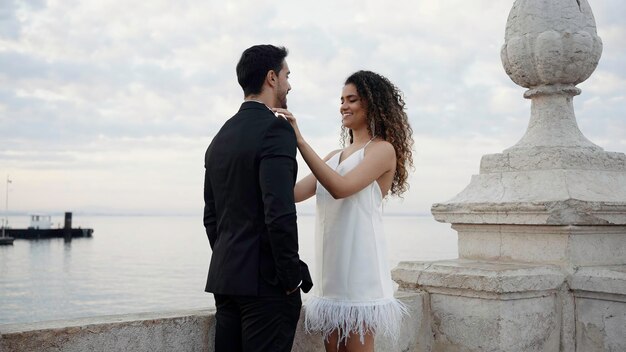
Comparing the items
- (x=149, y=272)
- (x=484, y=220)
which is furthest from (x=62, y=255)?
(x=484, y=220)

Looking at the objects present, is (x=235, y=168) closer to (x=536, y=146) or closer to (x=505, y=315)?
(x=505, y=315)

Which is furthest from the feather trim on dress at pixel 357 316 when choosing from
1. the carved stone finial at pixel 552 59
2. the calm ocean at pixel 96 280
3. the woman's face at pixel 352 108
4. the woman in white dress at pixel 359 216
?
the calm ocean at pixel 96 280

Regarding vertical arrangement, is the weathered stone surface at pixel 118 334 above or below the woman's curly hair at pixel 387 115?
below

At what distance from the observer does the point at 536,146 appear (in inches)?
161

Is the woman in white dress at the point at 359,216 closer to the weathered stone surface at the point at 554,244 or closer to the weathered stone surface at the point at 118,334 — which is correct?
the weathered stone surface at the point at 118,334

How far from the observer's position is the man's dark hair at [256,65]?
253cm

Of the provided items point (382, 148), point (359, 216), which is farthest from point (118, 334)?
point (382, 148)

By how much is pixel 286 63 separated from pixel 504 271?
1839 millimetres

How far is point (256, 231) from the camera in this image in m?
2.36

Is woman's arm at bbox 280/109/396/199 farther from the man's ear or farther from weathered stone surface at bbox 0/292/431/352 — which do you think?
weathered stone surface at bbox 0/292/431/352

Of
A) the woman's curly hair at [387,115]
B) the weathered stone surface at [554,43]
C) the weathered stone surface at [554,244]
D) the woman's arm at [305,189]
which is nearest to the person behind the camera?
the woman's curly hair at [387,115]

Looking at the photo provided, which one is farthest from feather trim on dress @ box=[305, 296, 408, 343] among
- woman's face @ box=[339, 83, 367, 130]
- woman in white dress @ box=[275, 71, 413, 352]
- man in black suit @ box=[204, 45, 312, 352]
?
woman's face @ box=[339, 83, 367, 130]

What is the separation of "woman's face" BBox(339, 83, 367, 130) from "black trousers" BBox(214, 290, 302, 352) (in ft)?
3.12

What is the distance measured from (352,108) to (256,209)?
0.89 metres
